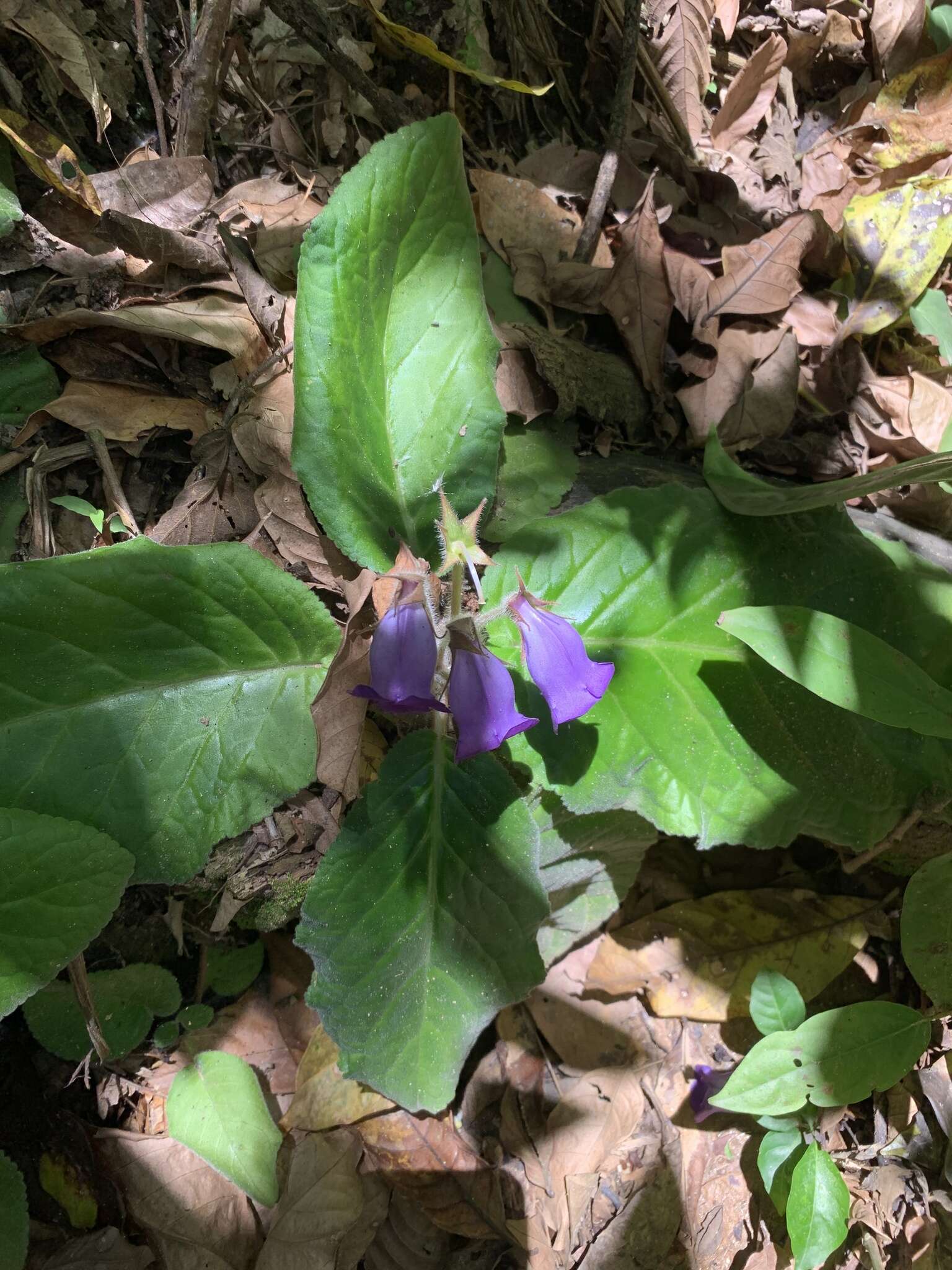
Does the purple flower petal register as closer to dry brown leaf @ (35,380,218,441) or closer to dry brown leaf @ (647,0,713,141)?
dry brown leaf @ (35,380,218,441)

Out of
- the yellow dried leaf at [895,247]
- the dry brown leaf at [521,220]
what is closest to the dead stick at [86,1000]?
the dry brown leaf at [521,220]

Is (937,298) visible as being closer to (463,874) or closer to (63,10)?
(463,874)

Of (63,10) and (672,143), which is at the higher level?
(63,10)

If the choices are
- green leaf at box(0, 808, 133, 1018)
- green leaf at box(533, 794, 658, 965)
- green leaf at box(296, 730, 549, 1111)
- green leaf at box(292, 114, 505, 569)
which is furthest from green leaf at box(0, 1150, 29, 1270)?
green leaf at box(292, 114, 505, 569)

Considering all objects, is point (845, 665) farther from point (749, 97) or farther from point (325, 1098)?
point (749, 97)

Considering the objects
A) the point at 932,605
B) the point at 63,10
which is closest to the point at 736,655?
the point at 932,605

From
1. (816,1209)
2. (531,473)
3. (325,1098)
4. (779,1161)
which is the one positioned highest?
(531,473)

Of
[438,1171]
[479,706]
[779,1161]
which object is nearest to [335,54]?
[479,706]
